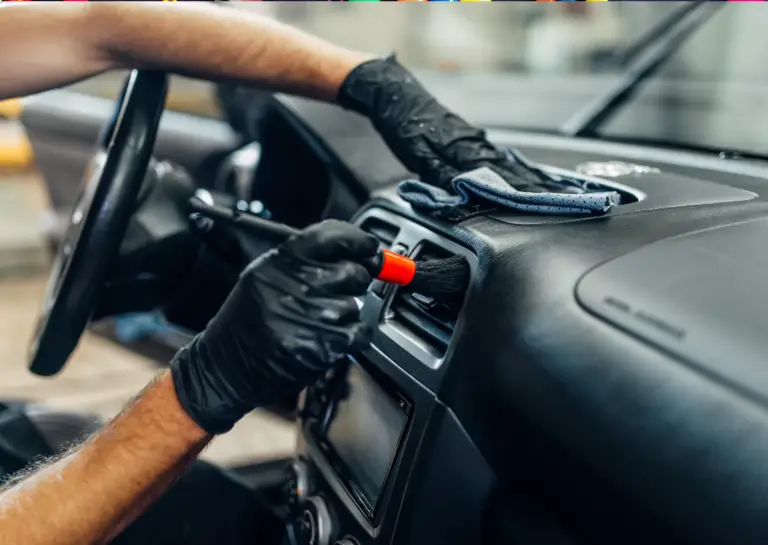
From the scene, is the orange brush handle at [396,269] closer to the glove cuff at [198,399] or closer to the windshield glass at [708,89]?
the glove cuff at [198,399]

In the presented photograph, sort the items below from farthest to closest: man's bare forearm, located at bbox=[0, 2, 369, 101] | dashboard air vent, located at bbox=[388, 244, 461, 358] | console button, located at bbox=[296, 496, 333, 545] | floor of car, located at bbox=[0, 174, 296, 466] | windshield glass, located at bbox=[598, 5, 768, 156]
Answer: floor of car, located at bbox=[0, 174, 296, 466] → windshield glass, located at bbox=[598, 5, 768, 156] → man's bare forearm, located at bbox=[0, 2, 369, 101] → console button, located at bbox=[296, 496, 333, 545] → dashboard air vent, located at bbox=[388, 244, 461, 358]

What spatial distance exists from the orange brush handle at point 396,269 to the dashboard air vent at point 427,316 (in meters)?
0.08

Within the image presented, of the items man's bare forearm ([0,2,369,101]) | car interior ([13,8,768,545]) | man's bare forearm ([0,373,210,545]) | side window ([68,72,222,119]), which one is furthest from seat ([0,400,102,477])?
side window ([68,72,222,119])

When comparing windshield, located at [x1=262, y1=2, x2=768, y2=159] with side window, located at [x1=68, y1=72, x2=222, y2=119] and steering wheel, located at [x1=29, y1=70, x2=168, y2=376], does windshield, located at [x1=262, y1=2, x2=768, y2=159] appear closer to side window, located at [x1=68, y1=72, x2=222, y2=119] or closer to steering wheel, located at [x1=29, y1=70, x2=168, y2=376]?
side window, located at [x1=68, y1=72, x2=222, y2=119]

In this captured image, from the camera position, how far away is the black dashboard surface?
1.84ft

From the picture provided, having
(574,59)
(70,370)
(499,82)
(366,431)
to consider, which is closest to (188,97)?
(499,82)

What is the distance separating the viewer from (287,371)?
2.30 feet

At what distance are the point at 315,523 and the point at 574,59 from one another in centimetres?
218

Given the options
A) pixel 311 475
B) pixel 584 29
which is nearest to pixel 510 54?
pixel 584 29

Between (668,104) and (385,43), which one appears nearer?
(668,104)

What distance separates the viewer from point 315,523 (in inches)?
37.6

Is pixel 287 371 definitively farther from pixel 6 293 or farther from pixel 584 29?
pixel 6 293

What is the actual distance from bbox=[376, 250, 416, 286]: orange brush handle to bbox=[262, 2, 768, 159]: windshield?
0.80 metres

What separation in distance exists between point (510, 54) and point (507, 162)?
208 cm
